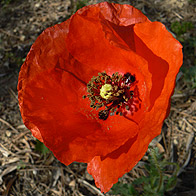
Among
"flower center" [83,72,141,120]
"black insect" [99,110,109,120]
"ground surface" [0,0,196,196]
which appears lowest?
"ground surface" [0,0,196,196]

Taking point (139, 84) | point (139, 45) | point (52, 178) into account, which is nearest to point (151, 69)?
point (139, 45)

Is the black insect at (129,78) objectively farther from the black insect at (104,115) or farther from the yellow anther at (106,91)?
the black insect at (104,115)

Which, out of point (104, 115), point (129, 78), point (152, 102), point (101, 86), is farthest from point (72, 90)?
point (152, 102)

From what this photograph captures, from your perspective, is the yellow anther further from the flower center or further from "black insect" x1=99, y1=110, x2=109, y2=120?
"black insect" x1=99, y1=110, x2=109, y2=120

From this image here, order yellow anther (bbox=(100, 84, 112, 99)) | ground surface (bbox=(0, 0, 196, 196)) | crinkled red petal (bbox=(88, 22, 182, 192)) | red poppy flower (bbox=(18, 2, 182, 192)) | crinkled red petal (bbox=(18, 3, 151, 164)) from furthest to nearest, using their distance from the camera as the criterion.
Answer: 1. ground surface (bbox=(0, 0, 196, 196))
2. yellow anther (bbox=(100, 84, 112, 99))
3. crinkled red petal (bbox=(18, 3, 151, 164))
4. red poppy flower (bbox=(18, 2, 182, 192))
5. crinkled red petal (bbox=(88, 22, 182, 192))

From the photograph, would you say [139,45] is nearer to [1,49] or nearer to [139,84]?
[139,84]

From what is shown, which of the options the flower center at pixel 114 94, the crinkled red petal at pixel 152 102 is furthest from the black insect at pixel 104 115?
the crinkled red petal at pixel 152 102

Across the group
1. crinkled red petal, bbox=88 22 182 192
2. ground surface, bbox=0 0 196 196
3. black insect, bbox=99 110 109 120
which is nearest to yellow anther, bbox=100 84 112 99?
black insect, bbox=99 110 109 120

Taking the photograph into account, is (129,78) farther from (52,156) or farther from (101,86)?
(52,156)
